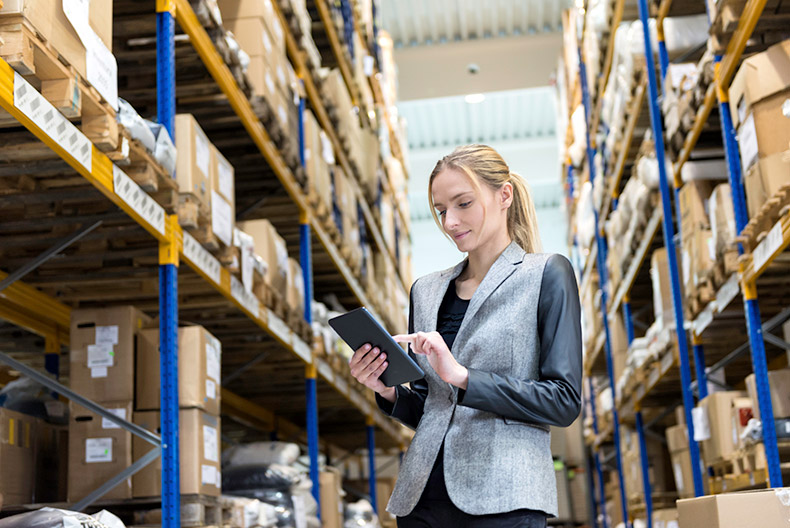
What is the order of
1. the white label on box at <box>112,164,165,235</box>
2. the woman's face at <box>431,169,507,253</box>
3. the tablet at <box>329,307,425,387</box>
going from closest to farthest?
the tablet at <box>329,307,425,387</box>, the woman's face at <box>431,169,507,253</box>, the white label on box at <box>112,164,165,235</box>

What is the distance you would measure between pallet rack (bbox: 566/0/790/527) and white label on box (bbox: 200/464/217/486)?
2.69 m

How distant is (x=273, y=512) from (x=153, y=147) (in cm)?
267

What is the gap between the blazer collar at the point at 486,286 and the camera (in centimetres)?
201

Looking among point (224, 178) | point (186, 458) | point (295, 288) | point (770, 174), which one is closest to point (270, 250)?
point (295, 288)

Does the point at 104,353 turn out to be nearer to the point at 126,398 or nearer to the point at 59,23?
the point at 126,398

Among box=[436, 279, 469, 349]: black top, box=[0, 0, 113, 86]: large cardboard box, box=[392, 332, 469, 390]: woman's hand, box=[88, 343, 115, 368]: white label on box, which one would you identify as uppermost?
box=[0, 0, 113, 86]: large cardboard box

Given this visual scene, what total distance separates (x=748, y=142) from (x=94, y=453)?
341 cm

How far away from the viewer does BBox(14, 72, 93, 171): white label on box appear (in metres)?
2.78

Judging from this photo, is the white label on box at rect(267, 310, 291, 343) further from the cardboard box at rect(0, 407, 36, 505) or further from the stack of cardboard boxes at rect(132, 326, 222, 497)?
the cardboard box at rect(0, 407, 36, 505)

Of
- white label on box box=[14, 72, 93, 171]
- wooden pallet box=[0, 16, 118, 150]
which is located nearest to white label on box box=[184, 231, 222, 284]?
wooden pallet box=[0, 16, 118, 150]

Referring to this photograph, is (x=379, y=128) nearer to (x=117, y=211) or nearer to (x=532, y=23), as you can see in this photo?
(x=532, y=23)

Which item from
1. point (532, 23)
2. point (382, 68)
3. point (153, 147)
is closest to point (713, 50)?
point (153, 147)

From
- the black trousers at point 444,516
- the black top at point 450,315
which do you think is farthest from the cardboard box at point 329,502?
the black trousers at point 444,516

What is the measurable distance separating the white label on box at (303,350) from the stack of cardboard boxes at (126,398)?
2.08 metres
